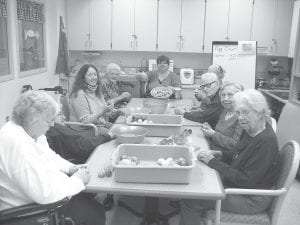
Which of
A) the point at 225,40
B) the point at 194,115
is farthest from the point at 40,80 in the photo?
the point at 225,40

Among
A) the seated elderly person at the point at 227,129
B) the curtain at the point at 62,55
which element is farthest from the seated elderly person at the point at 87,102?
the curtain at the point at 62,55

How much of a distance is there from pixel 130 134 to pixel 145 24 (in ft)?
11.8

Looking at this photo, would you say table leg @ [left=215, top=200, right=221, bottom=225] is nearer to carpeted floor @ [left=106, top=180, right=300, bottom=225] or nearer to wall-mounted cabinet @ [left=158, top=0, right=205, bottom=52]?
carpeted floor @ [left=106, top=180, right=300, bottom=225]

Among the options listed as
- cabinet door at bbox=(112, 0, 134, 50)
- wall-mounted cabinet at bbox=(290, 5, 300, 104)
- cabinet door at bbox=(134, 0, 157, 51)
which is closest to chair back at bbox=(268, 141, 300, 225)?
wall-mounted cabinet at bbox=(290, 5, 300, 104)

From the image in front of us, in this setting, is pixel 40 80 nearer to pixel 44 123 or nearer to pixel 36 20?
pixel 36 20

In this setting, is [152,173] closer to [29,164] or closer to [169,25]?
[29,164]

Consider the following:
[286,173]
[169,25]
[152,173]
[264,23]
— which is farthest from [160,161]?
[264,23]

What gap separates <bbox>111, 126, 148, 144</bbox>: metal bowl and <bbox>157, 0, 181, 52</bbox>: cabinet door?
346cm

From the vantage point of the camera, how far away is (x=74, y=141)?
2311mm

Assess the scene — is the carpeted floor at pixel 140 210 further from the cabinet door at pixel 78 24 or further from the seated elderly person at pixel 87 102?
the cabinet door at pixel 78 24

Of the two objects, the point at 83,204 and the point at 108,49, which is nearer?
the point at 83,204

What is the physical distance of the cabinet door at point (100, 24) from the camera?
5496 millimetres

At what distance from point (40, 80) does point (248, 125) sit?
3593mm

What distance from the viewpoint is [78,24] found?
558 cm
